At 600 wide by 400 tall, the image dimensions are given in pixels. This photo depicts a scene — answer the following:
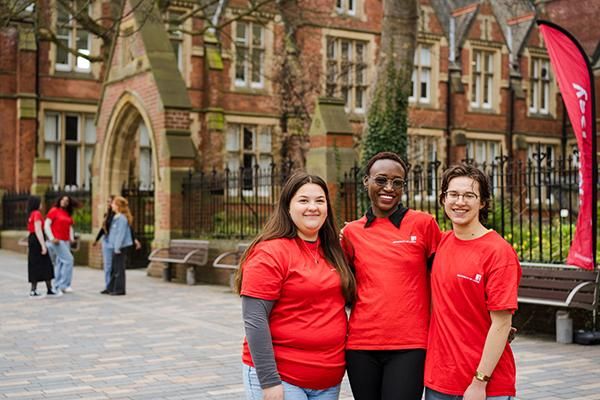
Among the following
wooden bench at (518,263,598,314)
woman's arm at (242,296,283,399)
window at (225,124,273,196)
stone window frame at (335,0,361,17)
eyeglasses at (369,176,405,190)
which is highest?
stone window frame at (335,0,361,17)

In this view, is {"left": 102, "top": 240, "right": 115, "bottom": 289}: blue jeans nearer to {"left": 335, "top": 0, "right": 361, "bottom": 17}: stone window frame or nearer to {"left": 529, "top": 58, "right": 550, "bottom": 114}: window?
{"left": 335, "top": 0, "right": 361, "bottom": 17}: stone window frame

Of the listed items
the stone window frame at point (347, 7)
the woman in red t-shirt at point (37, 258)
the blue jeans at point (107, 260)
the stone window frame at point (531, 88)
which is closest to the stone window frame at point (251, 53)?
the stone window frame at point (347, 7)

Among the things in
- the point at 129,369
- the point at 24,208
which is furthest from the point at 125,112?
the point at 129,369

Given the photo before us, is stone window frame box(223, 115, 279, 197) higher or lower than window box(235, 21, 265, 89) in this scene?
lower

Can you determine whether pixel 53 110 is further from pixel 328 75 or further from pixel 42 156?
pixel 328 75

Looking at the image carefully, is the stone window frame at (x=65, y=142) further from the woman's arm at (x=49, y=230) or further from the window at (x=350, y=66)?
the woman's arm at (x=49, y=230)

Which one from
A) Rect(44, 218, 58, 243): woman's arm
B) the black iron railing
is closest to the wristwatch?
Rect(44, 218, 58, 243): woman's arm

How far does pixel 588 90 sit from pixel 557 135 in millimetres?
30126

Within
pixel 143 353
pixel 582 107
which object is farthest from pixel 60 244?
pixel 582 107

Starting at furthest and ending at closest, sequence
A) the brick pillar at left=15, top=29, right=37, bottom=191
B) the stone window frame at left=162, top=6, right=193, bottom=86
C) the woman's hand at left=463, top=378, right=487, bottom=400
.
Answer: the stone window frame at left=162, top=6, right=193, bottom=86
the brick pillar at left=15, top=29, right=37, bottom=191
the woman's hand at left=463, top=378, right=487, bottom=400

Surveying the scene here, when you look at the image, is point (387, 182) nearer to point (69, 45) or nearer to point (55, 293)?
point (55, 293)

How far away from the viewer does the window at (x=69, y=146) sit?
91.3 ft

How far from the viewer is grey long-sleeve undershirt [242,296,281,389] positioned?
330 centimetres

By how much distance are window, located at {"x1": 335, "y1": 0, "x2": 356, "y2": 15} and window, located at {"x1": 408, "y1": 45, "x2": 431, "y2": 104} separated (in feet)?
11.6
